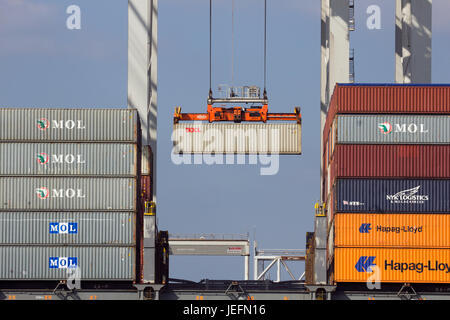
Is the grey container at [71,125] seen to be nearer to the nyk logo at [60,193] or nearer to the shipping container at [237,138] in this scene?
the nyk logo at [60,193]

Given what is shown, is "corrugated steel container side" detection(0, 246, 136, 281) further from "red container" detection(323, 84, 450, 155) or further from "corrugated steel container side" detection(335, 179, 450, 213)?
"red container" detection(323, 84, 450, 155)

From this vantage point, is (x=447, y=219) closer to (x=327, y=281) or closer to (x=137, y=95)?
(x=327, y=281)

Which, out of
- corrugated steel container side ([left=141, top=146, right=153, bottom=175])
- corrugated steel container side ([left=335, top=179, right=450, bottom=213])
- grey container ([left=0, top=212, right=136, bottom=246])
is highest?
corrugated steel container side ([left=141, top=146, right=153, bottom=175])

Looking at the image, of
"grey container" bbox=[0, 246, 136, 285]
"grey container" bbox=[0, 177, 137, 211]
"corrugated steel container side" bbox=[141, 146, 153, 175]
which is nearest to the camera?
"grey container" bbox=[0, 246, 136, 285]

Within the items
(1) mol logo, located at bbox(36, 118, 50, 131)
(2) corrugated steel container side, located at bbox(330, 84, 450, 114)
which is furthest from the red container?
(1) mol logo, located at bbox(36, 118, 50, 131)

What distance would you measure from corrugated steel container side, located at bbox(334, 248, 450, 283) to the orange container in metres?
0.40

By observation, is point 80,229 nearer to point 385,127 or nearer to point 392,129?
point 385,127

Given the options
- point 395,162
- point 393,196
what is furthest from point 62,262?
point 395,162

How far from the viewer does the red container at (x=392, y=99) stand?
66125mm

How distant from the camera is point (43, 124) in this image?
2623 inches

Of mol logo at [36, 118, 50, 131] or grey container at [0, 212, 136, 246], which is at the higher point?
mol logo at [36, 118, 50, 131]

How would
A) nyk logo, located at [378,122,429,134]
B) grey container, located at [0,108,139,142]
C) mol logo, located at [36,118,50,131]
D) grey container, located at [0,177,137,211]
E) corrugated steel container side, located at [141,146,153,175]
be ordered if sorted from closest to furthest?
1. grey container, located at [0,177,137,211]
2. nyk logo, located at [378,122,429,134]
3. grey container, located at [0,108,139,142]
4. mol logo, located at [36,118,50,131]
5. corrugated steel container side, located at [141,146,153,175]

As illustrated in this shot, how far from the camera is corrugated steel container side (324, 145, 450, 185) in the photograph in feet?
214

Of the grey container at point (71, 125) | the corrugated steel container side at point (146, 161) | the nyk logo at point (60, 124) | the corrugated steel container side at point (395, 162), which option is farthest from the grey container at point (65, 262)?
the corrugated steel container side at point (395, 162)
